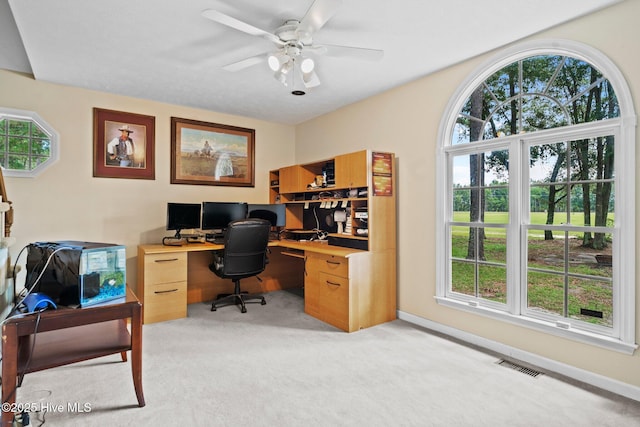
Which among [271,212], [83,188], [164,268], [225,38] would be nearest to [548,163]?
[225,38]

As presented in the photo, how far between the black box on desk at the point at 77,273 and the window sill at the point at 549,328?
2.79 metres

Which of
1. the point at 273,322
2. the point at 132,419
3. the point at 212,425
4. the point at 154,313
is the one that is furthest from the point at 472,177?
the point at 154,313

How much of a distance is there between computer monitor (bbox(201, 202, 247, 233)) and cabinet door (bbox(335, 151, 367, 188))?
146cm

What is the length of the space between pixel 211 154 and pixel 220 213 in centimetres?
91

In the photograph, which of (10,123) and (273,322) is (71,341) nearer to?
(273,322)

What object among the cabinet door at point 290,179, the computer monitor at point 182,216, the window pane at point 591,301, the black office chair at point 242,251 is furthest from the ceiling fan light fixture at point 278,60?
the window pane at point 591,301

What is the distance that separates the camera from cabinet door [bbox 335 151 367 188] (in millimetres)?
3488

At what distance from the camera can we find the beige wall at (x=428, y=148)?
7.25 feet

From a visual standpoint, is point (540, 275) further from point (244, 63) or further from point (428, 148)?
point (244, 63)

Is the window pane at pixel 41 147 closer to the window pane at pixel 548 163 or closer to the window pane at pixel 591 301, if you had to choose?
the window pane at pixel 548 163

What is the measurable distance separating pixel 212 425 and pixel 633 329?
2686 mm

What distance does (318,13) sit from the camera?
1985 mm

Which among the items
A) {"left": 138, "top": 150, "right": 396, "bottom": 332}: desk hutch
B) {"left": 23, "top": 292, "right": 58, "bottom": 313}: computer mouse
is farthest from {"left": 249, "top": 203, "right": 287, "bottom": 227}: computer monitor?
{"left": 23, "top": 292, "right": 58, "bottom": 313}: computer mouse

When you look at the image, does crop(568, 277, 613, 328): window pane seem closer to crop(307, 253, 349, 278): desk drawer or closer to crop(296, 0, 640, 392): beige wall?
crop(296, 0, 640, 392): beige wall
